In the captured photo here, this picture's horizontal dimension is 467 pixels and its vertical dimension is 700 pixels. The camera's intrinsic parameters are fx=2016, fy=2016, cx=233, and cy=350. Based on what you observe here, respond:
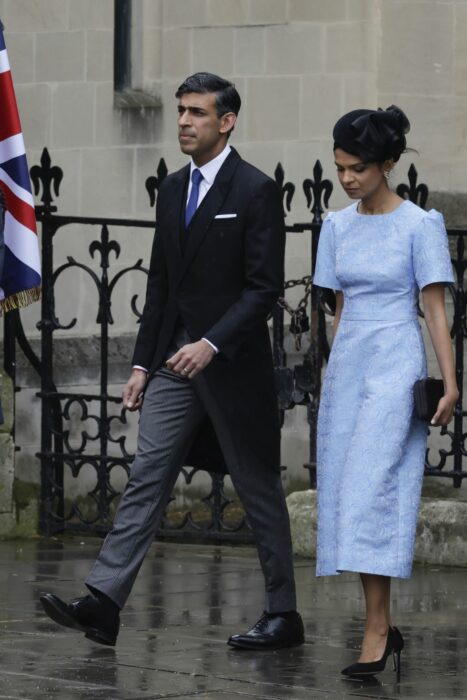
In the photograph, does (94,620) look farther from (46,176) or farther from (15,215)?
(46,176)

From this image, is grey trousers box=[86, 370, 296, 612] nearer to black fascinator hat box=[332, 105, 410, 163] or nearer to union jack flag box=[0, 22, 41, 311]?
black fascinator hat box=[332, 105, 410, 163]

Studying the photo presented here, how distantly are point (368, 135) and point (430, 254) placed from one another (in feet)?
1.41

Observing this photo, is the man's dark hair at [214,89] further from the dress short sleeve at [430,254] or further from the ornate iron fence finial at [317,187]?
the ornate iron fence finial at [317,187]

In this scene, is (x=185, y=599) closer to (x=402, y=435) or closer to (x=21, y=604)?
(x=21, y=604)

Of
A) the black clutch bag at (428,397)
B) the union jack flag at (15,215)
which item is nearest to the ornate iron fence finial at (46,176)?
the union jack flag at (15,215)

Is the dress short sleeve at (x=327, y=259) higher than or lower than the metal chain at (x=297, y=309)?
higher

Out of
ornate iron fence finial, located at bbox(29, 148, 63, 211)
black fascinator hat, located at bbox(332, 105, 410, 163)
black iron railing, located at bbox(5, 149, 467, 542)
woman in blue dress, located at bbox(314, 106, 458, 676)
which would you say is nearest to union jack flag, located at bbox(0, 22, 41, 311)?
black iron railing, located at bbox(5, 149, 467, 542)

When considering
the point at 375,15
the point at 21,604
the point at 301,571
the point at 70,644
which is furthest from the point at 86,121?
the point at 70,644

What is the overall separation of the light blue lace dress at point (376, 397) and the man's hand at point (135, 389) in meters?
0.73

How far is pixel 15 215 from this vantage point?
9617 mm

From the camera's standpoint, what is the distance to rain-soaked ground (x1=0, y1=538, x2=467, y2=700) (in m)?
6.07

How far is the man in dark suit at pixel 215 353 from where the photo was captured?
22.2 ft

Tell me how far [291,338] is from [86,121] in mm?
2118

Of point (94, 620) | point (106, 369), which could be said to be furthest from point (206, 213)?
point (106, 369)
